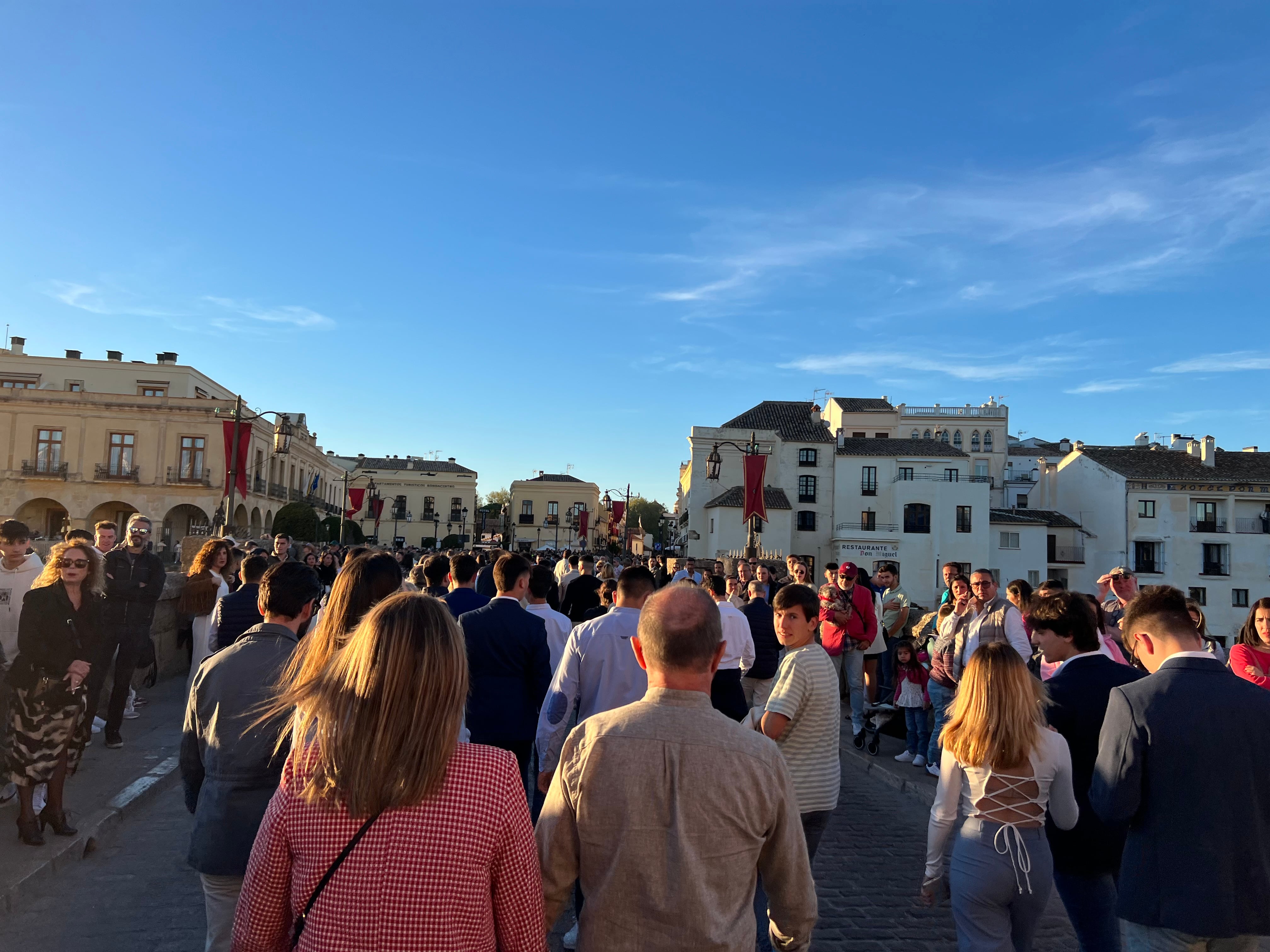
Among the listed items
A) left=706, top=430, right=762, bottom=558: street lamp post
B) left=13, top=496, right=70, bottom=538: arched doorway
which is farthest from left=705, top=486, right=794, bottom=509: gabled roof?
left=13, top=496, right=70, bottom=538: arched doorway

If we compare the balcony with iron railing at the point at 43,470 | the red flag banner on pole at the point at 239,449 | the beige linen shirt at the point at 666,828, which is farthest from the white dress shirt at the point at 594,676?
the balcony with iron railing at the point at 43,470

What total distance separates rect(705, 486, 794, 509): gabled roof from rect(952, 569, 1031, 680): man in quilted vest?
137ft

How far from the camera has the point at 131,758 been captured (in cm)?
731

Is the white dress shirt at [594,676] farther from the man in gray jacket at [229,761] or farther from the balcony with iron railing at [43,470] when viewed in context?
the balcony with iron railing at [43,470]

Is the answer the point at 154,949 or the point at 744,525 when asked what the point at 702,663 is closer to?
the point at 154,949

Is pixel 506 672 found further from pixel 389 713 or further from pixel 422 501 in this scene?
pixel 422 501

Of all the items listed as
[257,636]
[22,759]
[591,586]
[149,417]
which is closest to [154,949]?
[22,759]

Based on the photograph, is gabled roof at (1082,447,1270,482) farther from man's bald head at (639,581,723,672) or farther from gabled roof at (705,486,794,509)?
man's bald head at (639,581,723,672)

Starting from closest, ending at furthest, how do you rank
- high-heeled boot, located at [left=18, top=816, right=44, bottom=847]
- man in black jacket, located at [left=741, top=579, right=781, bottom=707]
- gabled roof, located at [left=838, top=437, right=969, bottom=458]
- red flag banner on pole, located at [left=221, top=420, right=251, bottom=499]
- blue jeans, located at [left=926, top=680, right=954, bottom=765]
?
high-heeled boot, located at [left=18, top=816, right=44, bottom=847]
man in black jacket, located at [left=741, top=579, right=781, bottom=707]
blue jeans, located at [left=926, top=680, right=954, bottom=765]
red flag banner on pole, located at [left=221, top=420, right=251, bottom=499]
gabled roof, located at [left=838, top=437, right=969, bottom=458]

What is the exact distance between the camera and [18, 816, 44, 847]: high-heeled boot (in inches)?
203

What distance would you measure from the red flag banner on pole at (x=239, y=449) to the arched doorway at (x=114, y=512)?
103ft

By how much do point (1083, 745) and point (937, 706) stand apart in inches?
175

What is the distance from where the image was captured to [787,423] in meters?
56.7

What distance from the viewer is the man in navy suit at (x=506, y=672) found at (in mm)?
4887
